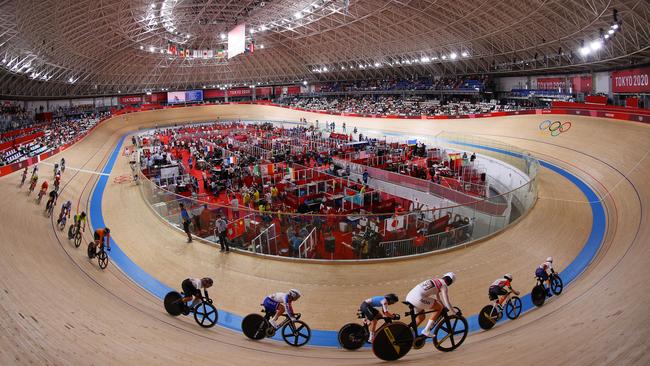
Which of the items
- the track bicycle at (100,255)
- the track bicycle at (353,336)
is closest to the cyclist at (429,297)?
the track bicycle at (353,336)

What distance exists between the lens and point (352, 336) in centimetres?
600

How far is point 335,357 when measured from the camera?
19.8 ft

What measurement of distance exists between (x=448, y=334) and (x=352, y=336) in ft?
4.88

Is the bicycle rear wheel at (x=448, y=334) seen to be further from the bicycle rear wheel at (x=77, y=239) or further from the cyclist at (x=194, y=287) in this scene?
the bicycle rear wheel at (x=77, y=239)

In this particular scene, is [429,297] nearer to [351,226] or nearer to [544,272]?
[544,272]

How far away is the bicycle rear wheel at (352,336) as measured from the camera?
593cm

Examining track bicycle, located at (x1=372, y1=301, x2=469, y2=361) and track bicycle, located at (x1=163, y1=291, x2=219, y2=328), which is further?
track bicycle, located at (x1=163, y1=291, x2=219, y2=328)

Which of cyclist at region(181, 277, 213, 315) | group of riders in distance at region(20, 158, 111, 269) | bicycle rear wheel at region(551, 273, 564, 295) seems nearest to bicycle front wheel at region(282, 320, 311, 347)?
cyclist at region(181, 277, 213, 315)

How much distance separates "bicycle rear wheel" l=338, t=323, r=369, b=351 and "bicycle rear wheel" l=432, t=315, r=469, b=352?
108cm

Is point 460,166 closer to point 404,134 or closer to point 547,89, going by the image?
point 404,134

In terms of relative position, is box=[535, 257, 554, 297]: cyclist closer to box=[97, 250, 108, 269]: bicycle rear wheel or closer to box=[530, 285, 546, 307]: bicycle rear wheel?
box=[530, 285, 546, 307]: bicycle rear wheel

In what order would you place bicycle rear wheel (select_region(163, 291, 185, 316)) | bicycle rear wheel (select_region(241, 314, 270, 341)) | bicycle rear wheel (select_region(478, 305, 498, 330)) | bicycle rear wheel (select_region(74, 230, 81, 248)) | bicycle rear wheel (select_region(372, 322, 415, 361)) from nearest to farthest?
1. bicycle rear wheel (select_region(372, 322, 415, 361))
2. bicycle rear wheel (select_region(241, 314, 270, 341))
3. bicycle rear wheel (select_region(478, 305, 498, 330))
4. bicycle rear wheel (select_region(163, 291, 185, 316))
5. bicycle rear wheel (select_region(74, 230, 81, 248))

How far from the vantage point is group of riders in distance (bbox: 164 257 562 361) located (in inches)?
204

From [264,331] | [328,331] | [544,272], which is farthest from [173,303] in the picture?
[544,272]
